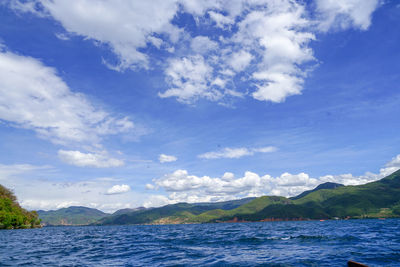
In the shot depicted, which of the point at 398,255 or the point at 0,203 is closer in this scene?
the point at 398,255

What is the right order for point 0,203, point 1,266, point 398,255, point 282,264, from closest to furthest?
point 282,264 → point 1,266 → point 398,255 → point 0,203

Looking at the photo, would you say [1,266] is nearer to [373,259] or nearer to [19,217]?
[373,259]

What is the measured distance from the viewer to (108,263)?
92.0 feet

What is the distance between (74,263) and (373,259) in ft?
108

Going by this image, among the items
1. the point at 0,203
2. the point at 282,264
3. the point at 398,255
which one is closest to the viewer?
the point at 282,264

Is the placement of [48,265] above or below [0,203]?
below

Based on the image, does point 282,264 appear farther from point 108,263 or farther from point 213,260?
point 108,263

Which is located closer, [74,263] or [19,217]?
[74,263]

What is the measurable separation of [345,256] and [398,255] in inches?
232

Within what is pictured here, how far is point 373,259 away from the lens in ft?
86.0

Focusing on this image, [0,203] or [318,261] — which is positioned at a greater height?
[0,203]

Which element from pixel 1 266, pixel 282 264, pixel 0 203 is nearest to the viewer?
pixel 282 264

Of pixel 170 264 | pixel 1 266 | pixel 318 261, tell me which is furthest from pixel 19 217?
pixel 318 261

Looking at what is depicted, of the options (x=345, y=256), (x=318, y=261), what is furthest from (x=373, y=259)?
(x=318, y=261)
